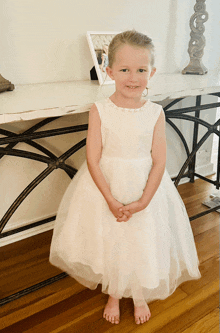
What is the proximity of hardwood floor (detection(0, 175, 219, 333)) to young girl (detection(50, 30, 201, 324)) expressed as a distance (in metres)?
0.14

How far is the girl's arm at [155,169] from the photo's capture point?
0.94 m

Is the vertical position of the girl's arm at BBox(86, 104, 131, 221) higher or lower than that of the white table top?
lower

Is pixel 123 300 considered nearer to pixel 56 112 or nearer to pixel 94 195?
pixel 94 195

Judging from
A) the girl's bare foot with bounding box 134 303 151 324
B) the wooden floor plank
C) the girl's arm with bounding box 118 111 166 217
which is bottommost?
the wooden floor plank

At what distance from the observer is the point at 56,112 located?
0.92m

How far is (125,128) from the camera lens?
932mm

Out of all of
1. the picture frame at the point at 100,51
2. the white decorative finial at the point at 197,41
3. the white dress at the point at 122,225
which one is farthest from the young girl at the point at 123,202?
the white decorative finial at the point at 197,41

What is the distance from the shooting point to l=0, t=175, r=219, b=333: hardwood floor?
3.41 ft

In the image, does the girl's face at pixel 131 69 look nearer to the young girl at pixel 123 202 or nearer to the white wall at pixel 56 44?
the young girl at pixel 123 202

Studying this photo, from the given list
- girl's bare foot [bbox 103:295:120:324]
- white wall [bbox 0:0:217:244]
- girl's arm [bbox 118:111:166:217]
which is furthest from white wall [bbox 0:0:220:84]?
girl's bare foot [bbox 103:295:120:324]

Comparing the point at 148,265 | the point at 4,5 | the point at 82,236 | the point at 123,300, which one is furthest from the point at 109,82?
the point at 123,300

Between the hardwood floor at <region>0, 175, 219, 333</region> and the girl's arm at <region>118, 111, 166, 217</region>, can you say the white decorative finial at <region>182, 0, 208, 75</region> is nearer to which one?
the girl's arm at <region>118, 111, 166, 217</region>

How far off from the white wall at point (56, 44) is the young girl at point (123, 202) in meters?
0.51

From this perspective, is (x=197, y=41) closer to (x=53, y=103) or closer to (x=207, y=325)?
(x=53, y=103)
